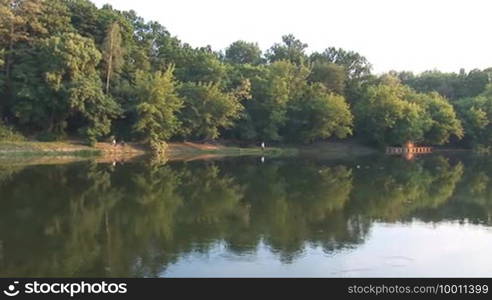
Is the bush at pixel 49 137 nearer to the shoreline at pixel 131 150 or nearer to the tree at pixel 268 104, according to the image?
the shoreline at pixel 131 150

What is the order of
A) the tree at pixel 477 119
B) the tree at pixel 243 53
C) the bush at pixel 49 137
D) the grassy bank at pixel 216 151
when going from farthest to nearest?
the tree at pixel 243 53, the tree at pixel 477 119, the grassy bank at pixel 216 151, the bush at pixel 49 137

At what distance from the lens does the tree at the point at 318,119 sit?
226 ft

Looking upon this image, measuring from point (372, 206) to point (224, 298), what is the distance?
1422 centimetres

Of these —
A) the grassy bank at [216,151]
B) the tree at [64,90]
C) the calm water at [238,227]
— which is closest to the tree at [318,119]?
the grassy bank at [216,151]

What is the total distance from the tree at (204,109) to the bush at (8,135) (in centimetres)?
1663

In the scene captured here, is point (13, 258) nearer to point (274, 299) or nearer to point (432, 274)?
point (274, 299)

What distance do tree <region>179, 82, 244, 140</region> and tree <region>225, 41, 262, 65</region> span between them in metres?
39.1

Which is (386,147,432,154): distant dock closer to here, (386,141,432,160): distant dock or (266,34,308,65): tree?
(386,141,432,160): distant dock

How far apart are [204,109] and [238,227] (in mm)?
44911

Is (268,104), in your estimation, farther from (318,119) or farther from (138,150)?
(138,150)

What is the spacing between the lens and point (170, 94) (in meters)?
57.5

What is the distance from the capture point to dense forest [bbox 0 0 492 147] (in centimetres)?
5078

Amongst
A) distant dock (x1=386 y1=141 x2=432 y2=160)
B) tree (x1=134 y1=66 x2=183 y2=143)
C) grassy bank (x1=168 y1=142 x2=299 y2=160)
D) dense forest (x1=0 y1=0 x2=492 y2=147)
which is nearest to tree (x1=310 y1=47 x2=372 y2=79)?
dense forest (x1=0 y1=0 x2=492 y2=147)

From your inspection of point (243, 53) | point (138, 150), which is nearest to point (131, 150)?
point (138, 150)
